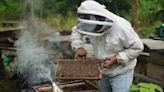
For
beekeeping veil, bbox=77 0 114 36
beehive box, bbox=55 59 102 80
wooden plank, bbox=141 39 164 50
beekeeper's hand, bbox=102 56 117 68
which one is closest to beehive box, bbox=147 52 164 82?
wooden plank, bbox=141 39 164 50

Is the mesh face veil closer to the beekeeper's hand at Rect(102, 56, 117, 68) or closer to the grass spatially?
the beekeeper's hand at Rect(102, 56, 117, 68)

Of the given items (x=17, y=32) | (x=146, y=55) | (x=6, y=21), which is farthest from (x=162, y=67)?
(x=6, y=21)

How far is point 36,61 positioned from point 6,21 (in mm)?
7966

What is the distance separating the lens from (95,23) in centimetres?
375

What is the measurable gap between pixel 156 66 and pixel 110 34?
6.93 ft

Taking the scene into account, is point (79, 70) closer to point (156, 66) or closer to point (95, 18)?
→ point (95, 18)

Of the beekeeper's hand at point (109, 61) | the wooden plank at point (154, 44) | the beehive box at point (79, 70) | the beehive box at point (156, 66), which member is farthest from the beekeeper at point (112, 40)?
the wooden plank at point (154, 44)

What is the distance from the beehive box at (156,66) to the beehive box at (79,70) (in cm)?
178

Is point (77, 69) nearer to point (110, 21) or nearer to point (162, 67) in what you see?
point (110, 21)

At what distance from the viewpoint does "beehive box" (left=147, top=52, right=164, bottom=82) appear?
18.5 ft

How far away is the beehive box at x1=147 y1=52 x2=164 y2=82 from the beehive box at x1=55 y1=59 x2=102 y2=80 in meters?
1.78

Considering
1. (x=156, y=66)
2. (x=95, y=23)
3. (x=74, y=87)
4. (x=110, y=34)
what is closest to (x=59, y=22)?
(x=156, y=66)

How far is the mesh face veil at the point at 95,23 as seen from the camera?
376cm

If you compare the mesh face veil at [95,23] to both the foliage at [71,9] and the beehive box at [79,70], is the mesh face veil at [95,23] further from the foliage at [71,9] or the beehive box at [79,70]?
the foliage at [71,9]
